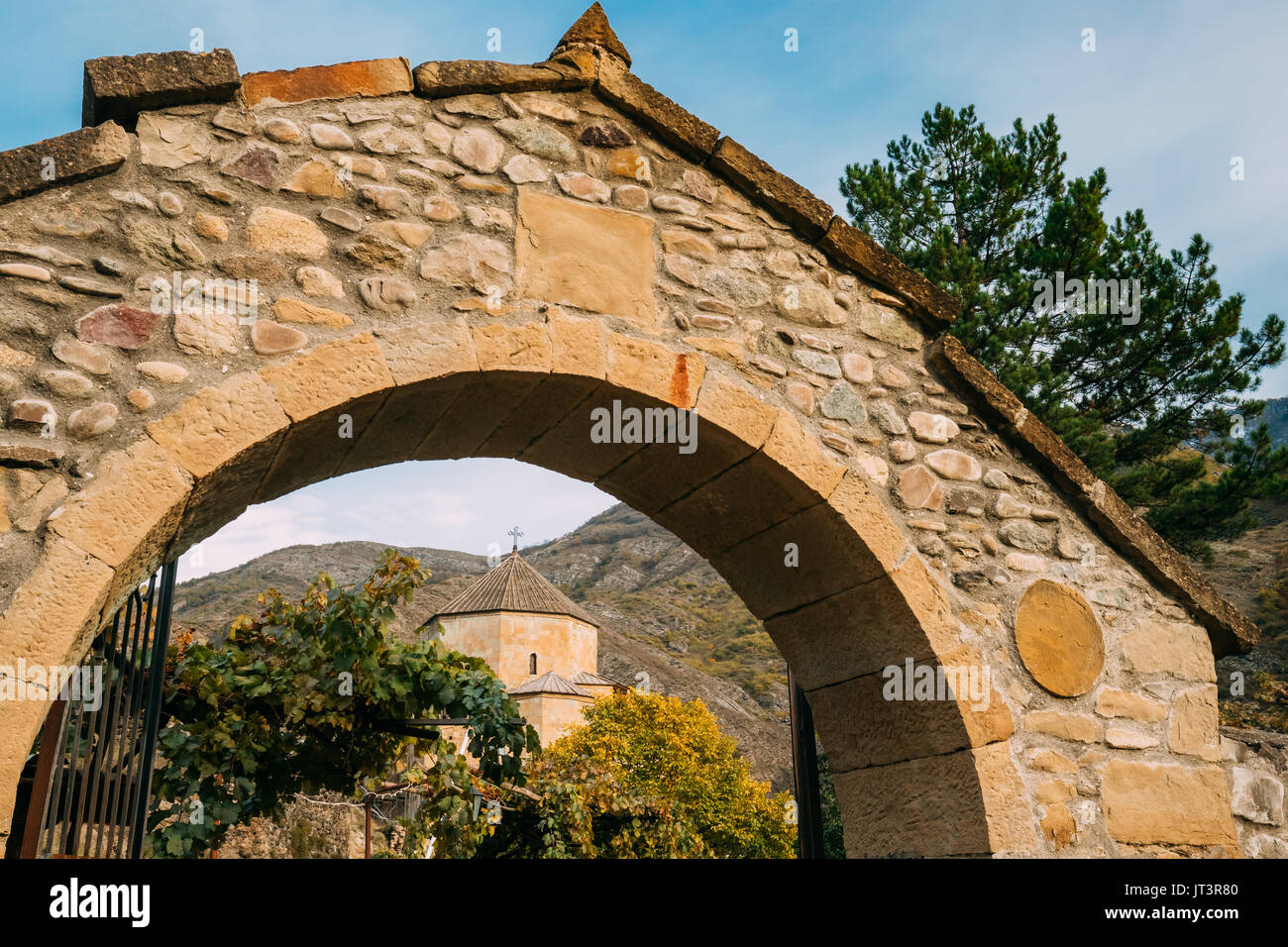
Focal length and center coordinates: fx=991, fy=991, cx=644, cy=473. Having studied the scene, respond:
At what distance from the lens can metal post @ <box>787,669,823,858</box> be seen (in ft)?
12.1

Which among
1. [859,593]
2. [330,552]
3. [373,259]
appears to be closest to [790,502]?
[859,593]

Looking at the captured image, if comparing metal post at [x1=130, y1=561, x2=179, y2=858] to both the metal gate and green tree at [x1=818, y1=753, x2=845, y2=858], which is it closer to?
the metal gate

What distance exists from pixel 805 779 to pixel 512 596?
27.2 m

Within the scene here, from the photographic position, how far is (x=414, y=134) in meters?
2.86

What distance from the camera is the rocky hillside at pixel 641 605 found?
34906 millimetres

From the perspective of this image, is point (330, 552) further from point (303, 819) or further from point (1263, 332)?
point (1263, 332)

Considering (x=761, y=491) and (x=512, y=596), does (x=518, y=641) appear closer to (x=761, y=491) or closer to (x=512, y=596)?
(x=512, y=596)

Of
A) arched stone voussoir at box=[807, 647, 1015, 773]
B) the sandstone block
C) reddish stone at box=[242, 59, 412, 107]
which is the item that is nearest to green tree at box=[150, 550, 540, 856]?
arched stone voussoir at box=[807, 647, 1015, 773]

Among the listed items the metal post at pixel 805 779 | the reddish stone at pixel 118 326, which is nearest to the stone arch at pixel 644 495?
the reddish stone at pixel 118 326

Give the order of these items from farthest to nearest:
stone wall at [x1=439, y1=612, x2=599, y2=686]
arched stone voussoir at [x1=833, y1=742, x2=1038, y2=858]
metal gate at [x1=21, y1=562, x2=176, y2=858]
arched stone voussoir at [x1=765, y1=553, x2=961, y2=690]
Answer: stone wall at [x1=439, y1=612, x2=599, y2=686] < arched stone voussoir at [x1=765, y1=553, x2=961, y2=690] < arched stone voussoir at [x1=833, y1=742, x2=1038, y2=858] < metal gate at [x1=21, y1=562, x2=176, y2=858]

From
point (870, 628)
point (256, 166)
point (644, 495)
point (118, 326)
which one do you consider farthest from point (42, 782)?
point (870, 628)

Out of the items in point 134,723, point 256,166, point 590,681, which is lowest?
point 134,723

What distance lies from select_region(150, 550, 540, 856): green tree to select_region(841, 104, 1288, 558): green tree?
543 cm

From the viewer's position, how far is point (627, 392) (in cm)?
290
